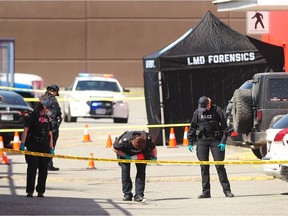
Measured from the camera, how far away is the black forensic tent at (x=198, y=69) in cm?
2791

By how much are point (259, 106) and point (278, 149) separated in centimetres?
455

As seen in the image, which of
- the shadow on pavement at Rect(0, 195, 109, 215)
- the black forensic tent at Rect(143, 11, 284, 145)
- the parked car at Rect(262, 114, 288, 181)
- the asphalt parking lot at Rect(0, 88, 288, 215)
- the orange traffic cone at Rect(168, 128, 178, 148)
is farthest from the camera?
the black forensic tent at Rect(143, 11, 284, 145)

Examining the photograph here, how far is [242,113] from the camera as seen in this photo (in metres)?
20.4

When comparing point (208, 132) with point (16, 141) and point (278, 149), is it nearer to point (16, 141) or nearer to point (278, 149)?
point (278, 149)

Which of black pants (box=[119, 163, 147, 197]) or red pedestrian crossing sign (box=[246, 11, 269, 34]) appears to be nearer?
black pants (box=[119, 163, 147, 197])

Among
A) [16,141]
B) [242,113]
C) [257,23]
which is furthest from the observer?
[257,23]

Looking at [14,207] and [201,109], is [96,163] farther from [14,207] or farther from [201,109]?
[14,207]

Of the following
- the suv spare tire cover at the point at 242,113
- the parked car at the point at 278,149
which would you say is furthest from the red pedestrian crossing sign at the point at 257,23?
the parked car at the point at 278,149

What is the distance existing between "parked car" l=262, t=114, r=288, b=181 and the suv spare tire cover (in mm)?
3682

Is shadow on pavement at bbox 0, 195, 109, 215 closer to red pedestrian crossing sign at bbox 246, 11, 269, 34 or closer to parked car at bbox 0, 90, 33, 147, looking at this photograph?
A: parked car at bbox 0, 90, 33, 147

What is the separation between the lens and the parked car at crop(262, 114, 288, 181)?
628 inches

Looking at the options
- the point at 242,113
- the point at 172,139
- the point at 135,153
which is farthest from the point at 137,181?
the point at 172,139

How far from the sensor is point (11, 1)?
51781mm

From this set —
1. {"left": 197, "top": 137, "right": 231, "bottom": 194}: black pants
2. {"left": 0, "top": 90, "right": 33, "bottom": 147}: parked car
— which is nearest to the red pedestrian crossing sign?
{"left": 0, "top": 90, "right": 33, "bottom": 147}: parked car
